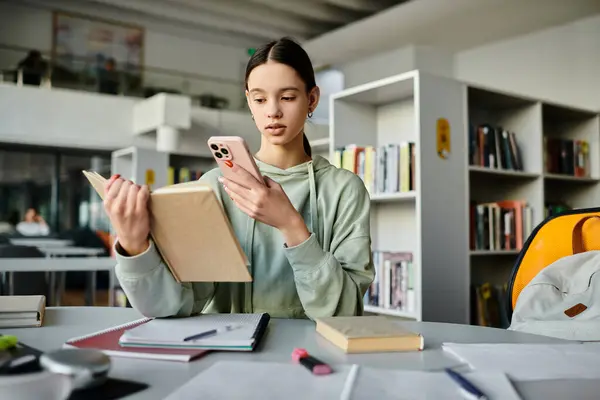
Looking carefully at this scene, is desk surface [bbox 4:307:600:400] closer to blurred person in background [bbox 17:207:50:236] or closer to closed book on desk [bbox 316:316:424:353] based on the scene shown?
closed book on desk [bbox 316:316:424:353]

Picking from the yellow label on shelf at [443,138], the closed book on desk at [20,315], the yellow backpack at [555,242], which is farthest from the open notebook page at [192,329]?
the yellow label on shelf at [443,138]

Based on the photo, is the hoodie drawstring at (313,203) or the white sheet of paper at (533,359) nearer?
the white sheet of paper at (533,359)

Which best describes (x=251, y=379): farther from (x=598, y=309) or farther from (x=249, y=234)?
(x=598, y=309)

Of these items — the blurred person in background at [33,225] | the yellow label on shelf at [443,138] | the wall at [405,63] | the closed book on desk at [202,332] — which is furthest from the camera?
the wall at [405,63]

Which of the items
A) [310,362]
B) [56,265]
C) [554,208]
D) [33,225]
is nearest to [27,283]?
[56,265]

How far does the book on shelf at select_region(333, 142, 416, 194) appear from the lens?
9.48 feet

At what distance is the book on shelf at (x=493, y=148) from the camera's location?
3.22m

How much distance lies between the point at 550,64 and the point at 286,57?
6.12 m

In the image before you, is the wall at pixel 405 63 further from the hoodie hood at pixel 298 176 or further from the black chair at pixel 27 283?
the hoodie hood at pixel 298 176

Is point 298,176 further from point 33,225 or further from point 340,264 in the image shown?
point 33,225

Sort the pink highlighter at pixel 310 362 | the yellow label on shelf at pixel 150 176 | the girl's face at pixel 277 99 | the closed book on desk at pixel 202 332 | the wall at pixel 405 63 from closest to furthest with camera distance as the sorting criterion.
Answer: the pink highlighter at pixel 310 362, the closed book on desk at pixel 202 332, the girl's face at pixel 277 99, the yellow label on shelf at pixel 150 176, the wall at pixel 405 63

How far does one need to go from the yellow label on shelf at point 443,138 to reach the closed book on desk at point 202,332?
7.05 feet

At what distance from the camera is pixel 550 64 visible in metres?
6.32

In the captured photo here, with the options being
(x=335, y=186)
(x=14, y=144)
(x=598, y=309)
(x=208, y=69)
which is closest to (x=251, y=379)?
(x=335, y=186)
